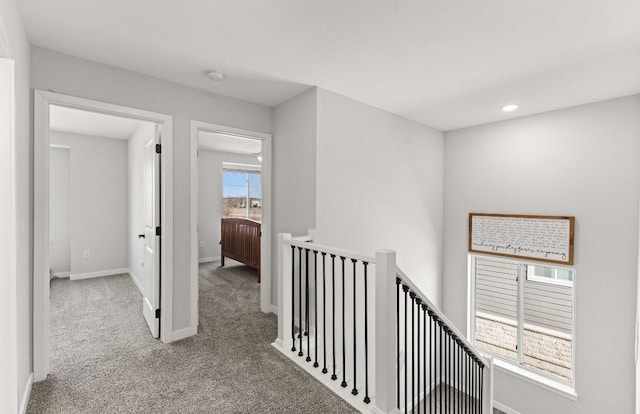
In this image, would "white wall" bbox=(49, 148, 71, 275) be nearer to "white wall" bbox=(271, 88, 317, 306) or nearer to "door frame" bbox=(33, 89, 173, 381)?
"door frame" bbox=(33, 89, 173, 381)

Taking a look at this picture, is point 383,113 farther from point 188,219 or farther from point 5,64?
point 5,64

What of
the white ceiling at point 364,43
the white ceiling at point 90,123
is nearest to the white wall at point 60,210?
the white ceiling at point 90,123

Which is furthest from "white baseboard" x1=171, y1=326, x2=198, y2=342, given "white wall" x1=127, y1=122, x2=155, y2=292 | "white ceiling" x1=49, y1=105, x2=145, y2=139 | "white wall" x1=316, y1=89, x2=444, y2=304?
"white ceiling" x1=49, y1=105, x2=145, y2=139

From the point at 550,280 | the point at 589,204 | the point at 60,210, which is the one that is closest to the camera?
the point at 589,204

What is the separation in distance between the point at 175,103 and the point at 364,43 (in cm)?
174

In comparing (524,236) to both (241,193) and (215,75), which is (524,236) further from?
(241,193)

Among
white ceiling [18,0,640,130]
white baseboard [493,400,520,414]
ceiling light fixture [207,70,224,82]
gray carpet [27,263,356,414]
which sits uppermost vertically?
white ceiling [18,0,640,130]

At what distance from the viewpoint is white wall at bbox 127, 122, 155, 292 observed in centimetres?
412

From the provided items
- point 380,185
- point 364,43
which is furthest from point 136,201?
point 364,43

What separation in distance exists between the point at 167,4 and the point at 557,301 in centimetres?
491

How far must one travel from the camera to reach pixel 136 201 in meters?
4.54

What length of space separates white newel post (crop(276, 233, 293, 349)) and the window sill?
10.5 ft

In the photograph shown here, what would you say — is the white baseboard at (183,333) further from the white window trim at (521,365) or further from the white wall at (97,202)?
the white window trim at (521,365)

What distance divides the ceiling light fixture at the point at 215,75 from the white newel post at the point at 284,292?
1450 millimetres
